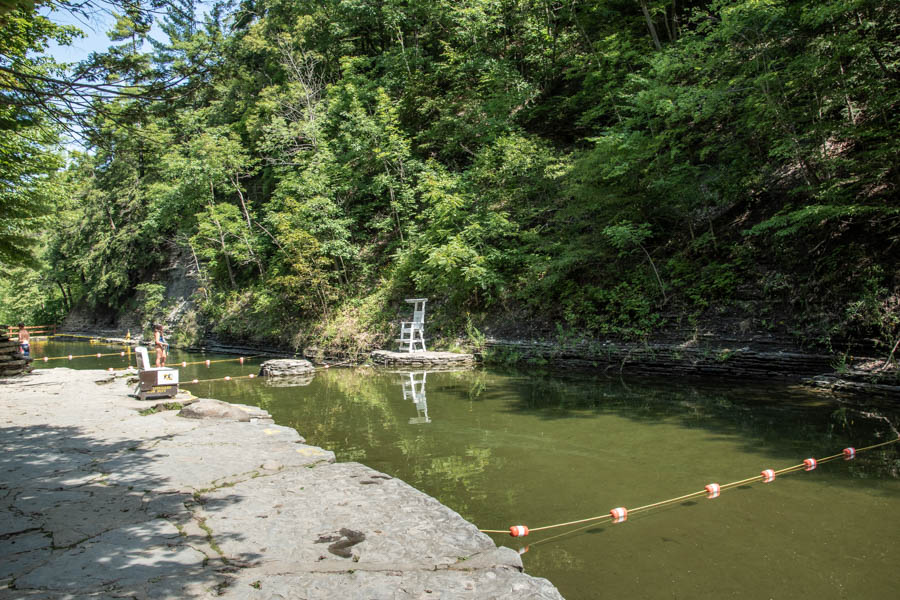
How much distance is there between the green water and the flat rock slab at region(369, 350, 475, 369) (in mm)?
3773

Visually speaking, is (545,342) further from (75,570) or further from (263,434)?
(75,570)

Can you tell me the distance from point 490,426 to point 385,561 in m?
4.34

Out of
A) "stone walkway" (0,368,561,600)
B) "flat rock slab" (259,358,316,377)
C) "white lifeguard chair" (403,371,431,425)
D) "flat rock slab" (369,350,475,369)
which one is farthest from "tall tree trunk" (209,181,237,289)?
"stone walkway" (0,368,561,600)

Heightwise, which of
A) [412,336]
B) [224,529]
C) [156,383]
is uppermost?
[412,336]

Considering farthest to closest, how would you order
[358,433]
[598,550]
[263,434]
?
[358,433]
[263,434]
[598,550]

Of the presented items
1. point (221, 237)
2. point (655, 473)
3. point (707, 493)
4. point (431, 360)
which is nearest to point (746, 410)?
point (655, 473)

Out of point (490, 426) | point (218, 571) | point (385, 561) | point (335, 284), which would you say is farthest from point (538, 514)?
point (335, 284)

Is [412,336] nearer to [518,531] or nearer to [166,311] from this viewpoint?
[518,531]

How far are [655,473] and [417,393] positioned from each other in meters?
5.64

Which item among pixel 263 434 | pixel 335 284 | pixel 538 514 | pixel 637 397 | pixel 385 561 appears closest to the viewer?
pixel 385 561

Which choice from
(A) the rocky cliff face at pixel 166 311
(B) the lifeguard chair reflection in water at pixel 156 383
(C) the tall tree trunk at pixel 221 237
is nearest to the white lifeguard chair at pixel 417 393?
(B) the lifeguard chair reflection in water at pixel 156 383

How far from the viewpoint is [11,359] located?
34.4 feet

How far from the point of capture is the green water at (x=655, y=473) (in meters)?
2.99

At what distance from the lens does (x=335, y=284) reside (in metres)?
19.0
